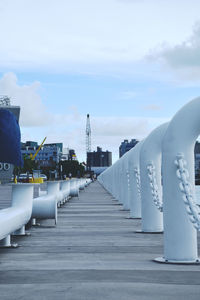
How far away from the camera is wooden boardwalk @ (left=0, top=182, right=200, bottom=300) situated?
5.25m

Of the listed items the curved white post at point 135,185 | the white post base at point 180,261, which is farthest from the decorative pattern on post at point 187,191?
the curved white post at point 135,185

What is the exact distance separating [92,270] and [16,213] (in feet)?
9.30

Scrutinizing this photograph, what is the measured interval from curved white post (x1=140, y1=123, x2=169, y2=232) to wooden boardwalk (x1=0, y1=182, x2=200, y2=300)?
41cm

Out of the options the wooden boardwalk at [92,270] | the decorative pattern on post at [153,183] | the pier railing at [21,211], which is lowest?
the wooden boardwalk at [92,270]

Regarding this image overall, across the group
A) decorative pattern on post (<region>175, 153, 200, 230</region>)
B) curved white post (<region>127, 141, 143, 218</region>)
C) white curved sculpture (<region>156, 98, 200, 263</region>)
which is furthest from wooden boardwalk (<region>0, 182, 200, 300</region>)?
curved white post (<region>127, 141, 143, 218</region>)

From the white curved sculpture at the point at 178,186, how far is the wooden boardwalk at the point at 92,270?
0.31 m

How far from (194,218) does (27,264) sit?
2.30 metres

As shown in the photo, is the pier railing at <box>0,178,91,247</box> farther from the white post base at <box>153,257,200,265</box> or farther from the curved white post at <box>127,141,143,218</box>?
the curved white post at <box>127,141,143,218</box>

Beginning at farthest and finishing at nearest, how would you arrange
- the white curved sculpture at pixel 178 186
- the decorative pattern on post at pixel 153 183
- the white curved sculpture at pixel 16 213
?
the decorative pattern on post at pixel 153 183
the white curved sculpture at pixel 16 213
the white curved sculpture at pixel 178 186

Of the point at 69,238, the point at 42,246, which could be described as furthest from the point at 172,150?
the point at 69,238

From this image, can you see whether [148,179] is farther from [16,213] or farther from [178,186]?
[178,186]

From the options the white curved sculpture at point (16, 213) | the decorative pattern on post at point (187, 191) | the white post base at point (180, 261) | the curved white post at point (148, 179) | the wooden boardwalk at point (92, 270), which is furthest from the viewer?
the curved white post at point (148, 179)

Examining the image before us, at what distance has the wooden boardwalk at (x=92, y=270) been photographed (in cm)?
525

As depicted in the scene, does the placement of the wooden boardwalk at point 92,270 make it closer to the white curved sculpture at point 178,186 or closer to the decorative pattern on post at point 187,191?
the white curved sculpture at point 178,186
